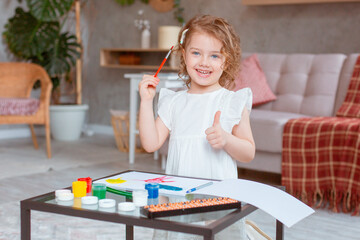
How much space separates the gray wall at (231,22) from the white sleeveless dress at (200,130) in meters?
2.43

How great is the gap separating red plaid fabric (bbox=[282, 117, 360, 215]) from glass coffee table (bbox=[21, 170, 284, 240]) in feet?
5.22

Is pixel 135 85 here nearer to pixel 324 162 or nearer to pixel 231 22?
pixel 231 22

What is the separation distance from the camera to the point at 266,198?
989 mm

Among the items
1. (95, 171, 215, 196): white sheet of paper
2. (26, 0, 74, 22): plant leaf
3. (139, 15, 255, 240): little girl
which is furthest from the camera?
(26, 0, 74, 22): plant leaf

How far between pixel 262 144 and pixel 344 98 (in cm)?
65

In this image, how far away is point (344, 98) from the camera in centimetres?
301

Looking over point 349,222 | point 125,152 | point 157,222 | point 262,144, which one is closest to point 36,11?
point 125,152

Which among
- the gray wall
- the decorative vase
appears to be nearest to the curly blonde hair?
the gray wall

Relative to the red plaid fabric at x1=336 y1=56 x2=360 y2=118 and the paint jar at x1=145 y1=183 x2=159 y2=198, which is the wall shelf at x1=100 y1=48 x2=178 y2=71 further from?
the paint jar at x1=145 y1=183 x2=159 y2=198

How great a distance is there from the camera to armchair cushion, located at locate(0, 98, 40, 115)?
3.65 m

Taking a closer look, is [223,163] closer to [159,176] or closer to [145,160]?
[159,176]

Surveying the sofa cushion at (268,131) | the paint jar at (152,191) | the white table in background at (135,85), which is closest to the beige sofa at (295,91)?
the sofa cushion at (268,131)

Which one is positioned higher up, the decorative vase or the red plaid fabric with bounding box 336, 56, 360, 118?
the red plaid fabric with bounding box 336, 56, 360, 118

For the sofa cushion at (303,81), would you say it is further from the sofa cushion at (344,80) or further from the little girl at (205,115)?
the little girl at (205,115)
